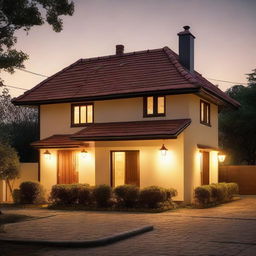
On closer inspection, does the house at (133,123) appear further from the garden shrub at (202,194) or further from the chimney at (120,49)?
the chimney at (120,49)

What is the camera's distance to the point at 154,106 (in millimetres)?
22328

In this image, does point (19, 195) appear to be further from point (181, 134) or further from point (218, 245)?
point (218, 245)

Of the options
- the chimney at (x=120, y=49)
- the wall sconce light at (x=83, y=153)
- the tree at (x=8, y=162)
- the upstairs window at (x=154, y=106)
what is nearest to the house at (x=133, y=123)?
the upstairs window at (x=154, y=106)

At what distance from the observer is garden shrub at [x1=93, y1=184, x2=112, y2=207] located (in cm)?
2016

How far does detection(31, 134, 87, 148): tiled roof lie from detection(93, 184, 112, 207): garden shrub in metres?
3.03

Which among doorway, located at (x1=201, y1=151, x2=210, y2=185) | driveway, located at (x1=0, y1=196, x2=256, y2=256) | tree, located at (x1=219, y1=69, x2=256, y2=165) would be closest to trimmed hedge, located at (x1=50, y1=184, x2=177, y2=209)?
driveway, located at (x1=0, y1=196, x2=256, y2=256)

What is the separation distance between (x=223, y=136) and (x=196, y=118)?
23.4 metres

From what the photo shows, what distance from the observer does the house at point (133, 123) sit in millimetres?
21328

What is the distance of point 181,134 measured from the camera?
21.2 m

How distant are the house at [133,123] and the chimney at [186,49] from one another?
5cm

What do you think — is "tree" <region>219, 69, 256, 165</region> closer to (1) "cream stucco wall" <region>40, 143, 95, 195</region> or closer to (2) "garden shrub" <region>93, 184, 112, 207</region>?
(1) "cream stucco wall" <region>40, 143, 95, 195</region>

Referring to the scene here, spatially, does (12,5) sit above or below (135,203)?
above

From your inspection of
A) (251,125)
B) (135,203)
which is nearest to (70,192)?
(135,203)

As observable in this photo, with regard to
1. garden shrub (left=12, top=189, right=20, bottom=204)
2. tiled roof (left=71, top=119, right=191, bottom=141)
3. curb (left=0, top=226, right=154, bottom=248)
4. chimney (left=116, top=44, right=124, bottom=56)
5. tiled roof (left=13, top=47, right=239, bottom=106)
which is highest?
chimney (left=116, top=44, right=124, bottom=56)
